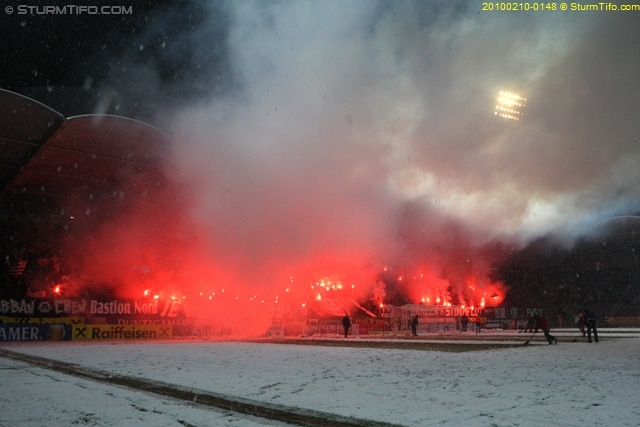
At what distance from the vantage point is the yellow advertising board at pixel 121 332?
29.3 m

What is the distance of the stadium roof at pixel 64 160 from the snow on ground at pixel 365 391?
1979cm

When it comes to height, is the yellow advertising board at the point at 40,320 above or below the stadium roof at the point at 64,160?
below

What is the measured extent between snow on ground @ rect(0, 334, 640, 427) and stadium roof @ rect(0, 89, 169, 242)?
64.9 feet

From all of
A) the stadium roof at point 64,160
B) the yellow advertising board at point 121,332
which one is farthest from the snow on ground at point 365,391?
the stadium roof at point 64,160

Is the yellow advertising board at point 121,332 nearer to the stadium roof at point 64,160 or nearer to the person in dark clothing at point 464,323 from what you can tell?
the stadium roof at point 64,160

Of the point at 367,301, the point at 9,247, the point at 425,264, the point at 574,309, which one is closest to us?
the point at 9,247

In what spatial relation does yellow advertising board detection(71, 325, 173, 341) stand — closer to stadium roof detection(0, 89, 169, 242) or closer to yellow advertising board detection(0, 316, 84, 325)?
yellow advertising board detection(0, 316, 84, 325)

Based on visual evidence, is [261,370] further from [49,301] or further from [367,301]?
[367,301]

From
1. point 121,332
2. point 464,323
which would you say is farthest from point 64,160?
point 464,323

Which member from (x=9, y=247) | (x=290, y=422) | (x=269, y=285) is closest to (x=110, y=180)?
(x=9, y=247)

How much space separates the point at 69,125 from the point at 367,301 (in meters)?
37.2

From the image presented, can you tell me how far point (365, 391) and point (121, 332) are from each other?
86.1 feet

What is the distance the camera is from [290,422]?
19.9 ft

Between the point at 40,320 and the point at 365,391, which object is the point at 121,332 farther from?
the point at 365,391
